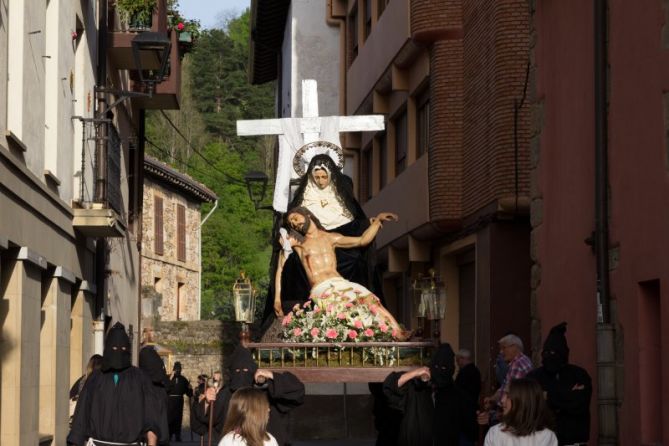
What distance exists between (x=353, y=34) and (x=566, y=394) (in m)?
24.5

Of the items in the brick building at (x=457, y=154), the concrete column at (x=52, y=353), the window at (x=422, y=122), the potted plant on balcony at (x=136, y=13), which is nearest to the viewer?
the concrete column at (x=52, y=353)

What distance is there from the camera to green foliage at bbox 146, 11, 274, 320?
71.6 metres

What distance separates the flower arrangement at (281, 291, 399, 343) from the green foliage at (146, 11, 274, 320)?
141 ft

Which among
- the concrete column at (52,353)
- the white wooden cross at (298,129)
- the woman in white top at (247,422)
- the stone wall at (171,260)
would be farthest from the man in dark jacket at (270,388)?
the stone wall at (171,260)

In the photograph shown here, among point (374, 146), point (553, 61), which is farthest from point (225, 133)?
point (553, 61)

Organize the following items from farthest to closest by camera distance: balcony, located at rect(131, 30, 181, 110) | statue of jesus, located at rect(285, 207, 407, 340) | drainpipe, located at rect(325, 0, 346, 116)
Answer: drainpipe, located at rect(325, 0, 346, 116)
balcony, located at rect(131, 30, 181, 110)
statue of jesus, located at rect(285, 207, 407, 340)

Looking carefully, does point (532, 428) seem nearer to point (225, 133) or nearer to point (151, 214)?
point (151, 214)

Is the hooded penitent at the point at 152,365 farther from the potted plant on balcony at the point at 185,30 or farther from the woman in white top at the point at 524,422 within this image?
the potted plant on balcony at the point at 185,30

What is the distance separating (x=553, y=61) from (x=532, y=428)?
342 inches

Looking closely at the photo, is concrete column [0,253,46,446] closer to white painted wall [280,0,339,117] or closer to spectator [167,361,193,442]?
spectator [167,361,193,442]

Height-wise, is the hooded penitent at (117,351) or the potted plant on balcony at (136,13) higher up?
the potted plant on balcony at (136,13)

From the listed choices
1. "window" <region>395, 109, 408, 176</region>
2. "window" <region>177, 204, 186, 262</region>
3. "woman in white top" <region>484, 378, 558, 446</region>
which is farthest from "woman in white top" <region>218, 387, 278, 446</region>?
"window" <region>177, 204, 186, 262</region>

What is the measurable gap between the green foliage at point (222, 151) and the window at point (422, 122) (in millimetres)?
32212

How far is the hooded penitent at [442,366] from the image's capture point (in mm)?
14320
